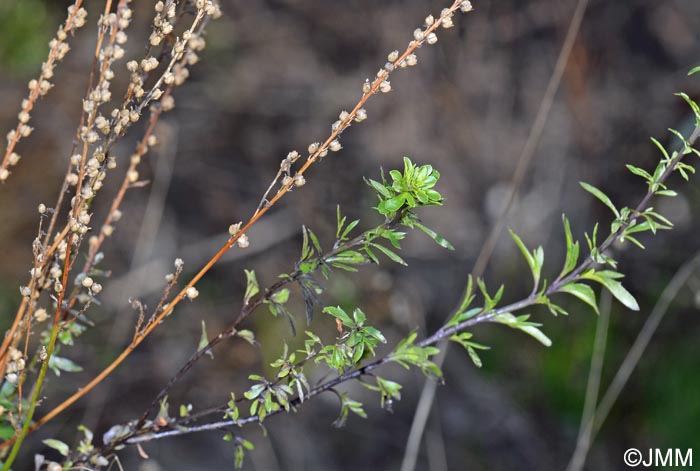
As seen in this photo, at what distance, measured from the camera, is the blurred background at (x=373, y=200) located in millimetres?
2219

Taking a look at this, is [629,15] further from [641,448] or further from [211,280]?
[211,280]

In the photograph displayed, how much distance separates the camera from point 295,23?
299 centimetres

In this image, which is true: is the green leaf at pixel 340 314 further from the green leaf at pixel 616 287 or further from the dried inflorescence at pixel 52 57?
the dried inflorescence at pixel 52 57

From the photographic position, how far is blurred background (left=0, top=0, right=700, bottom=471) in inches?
87.4

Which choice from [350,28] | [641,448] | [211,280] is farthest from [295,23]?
[641,448]

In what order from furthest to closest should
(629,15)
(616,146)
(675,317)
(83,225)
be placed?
(629,15) → (616,146) → (675,317) → (83,225)

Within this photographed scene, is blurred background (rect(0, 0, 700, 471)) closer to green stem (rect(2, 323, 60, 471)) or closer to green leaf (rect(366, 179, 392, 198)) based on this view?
green stem (rect(2, 323, 60, 471))

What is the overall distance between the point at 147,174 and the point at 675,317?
5.79 ft
